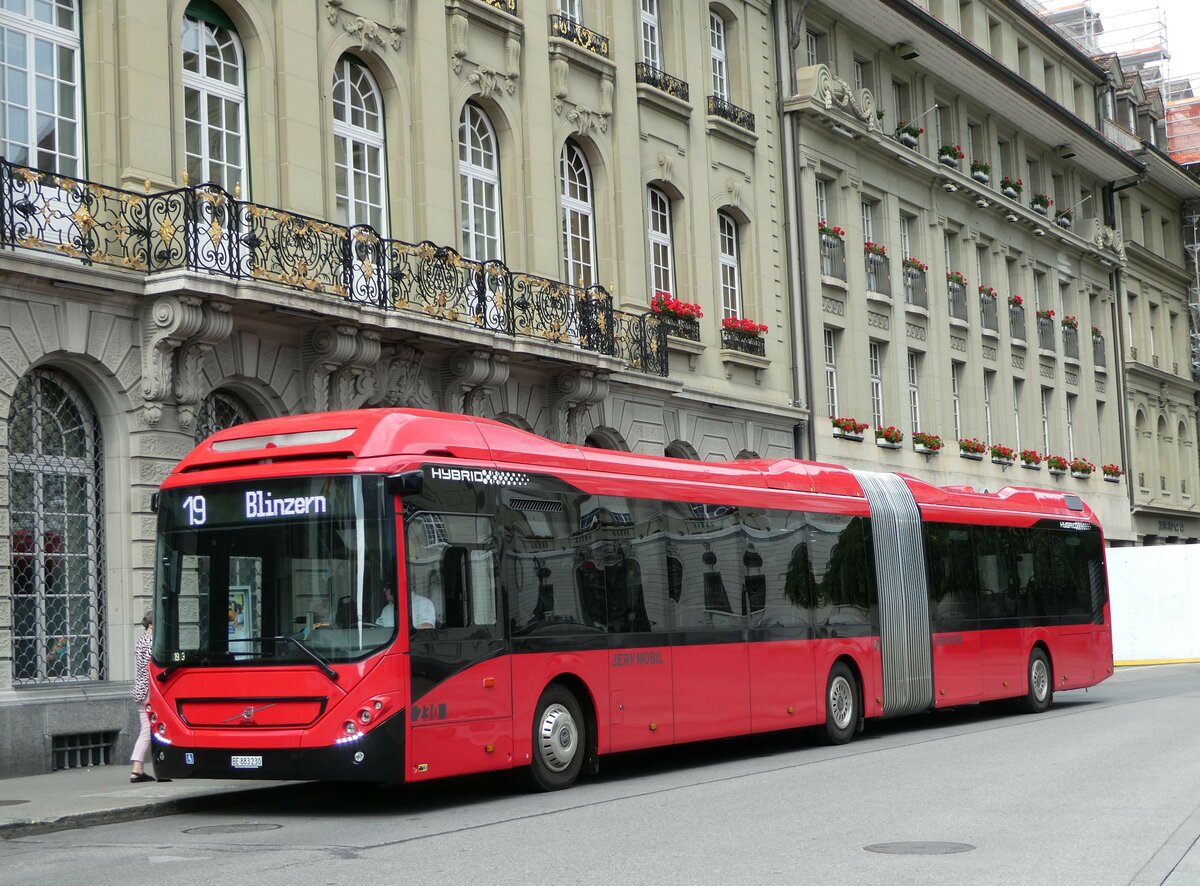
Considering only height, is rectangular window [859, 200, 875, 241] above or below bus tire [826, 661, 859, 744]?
above

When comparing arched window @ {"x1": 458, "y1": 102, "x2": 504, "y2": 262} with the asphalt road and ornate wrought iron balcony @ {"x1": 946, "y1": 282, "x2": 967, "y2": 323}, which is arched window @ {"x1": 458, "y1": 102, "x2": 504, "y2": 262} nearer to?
the asphalt road

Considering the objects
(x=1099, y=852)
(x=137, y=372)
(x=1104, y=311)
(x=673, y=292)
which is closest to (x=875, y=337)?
(x=673, y=292)

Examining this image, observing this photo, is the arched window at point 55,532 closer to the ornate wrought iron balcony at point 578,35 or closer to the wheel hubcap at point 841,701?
the wheel hubcap at point 841,701

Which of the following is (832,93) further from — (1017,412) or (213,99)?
(213,99)

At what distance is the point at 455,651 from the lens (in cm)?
1314

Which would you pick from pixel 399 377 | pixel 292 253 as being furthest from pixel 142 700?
pixel 399 377

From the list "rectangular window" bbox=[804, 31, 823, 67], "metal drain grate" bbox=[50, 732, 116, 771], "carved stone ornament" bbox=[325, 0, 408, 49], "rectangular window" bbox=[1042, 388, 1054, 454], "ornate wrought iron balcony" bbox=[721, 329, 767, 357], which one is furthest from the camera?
"rectangular window" bbox=[1042, 388, 1054, 454]

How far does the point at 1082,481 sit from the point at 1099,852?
122ft

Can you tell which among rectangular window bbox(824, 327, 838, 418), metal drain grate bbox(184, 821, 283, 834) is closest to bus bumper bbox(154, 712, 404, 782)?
metal drain grate bbox(184, 821, 283, 834)

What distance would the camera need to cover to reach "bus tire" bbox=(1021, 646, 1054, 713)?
24469 millimetres

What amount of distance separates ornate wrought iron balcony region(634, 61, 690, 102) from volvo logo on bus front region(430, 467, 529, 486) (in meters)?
14.9

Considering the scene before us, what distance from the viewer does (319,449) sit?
12.9 meters

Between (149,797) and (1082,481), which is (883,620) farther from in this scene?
(1082,481)

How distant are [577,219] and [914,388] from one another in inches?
534
